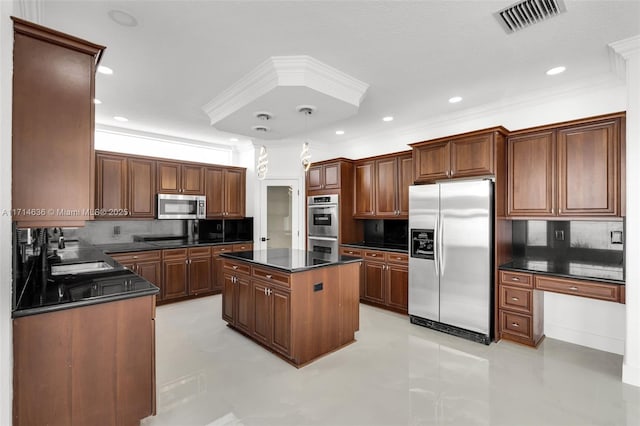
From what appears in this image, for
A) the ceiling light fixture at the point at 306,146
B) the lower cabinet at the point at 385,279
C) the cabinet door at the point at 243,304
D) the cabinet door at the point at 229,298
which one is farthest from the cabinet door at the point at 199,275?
the ceiling light fixture at the point at 306,146

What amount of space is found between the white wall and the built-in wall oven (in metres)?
3.86

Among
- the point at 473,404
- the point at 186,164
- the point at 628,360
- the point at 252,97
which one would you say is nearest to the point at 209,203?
the point at 186,164

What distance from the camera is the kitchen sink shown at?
269 cm

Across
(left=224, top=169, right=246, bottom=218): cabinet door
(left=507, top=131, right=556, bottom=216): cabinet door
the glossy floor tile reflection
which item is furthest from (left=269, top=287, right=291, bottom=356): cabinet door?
(left=224, top=169, right=246, bottom=218): cabinet door

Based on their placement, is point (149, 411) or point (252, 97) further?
point (252, 97)

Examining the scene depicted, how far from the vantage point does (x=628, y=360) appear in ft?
8.39

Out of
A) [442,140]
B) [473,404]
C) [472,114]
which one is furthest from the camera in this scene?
[472,114]

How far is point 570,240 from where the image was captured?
344 cm

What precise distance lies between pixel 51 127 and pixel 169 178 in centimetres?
365

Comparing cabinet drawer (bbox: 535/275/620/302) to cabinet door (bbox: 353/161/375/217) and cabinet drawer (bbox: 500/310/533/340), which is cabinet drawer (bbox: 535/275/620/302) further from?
cabinet door (bbox: 353/161/375/217)

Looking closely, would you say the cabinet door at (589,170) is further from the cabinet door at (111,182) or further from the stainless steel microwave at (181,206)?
the cabinet door at (111,182)

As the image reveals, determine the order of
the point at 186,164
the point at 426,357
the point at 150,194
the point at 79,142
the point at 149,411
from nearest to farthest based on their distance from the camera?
the point at 79,142 < the point at 149,411 < the point at 426,357 < the point at 150,194 < the point at 186,164

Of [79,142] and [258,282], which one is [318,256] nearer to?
[258,282]

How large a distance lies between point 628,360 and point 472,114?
10.0 ft
